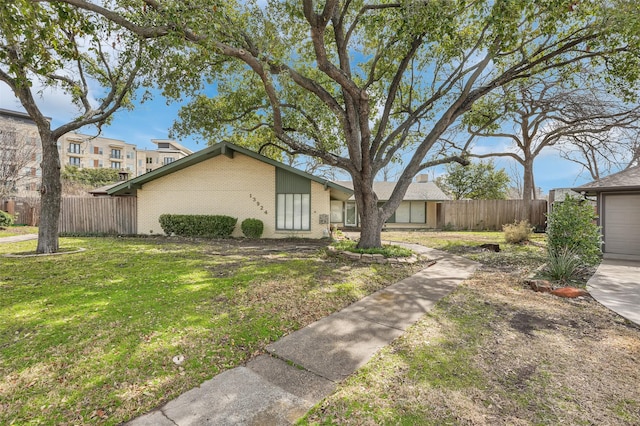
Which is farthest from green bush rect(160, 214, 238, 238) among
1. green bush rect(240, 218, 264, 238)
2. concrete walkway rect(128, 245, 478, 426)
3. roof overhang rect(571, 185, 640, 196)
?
roof overhang rect(571, 185, 640, 196)

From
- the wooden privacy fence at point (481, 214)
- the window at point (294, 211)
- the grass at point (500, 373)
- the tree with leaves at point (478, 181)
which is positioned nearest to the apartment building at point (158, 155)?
the tree with leaves at point (478, 181)

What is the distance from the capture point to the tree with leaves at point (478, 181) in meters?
30.0

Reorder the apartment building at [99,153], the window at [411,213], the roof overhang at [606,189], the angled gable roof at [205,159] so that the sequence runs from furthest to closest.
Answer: the apartment building at [99,153] → the window at [411,213] → the angled gable roof at [205,159] → the roof overhang at [606,189]

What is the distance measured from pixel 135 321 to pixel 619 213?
1401 cm

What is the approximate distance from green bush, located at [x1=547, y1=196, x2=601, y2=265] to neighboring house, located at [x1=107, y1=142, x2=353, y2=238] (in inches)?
302

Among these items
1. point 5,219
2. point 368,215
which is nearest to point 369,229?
point 368,215

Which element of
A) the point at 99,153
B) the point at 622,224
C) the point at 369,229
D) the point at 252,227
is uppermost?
the point at 99,153

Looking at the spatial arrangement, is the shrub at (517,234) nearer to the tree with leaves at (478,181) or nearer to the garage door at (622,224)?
the garage door at (622,224)

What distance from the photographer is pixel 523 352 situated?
329 cm

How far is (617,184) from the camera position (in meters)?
9.32

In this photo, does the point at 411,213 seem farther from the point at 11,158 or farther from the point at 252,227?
the point at 11,158

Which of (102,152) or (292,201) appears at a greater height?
(102,152)

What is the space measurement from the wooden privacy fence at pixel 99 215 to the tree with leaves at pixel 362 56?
6214 millimetres

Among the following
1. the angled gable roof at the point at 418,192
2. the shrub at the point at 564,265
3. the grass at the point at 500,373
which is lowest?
the grass at the point at 500,373
